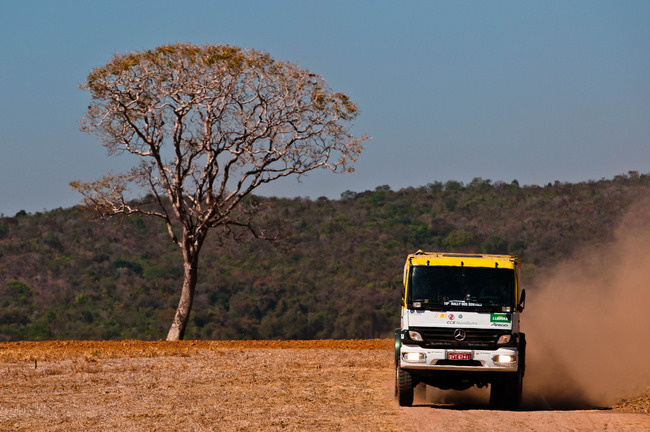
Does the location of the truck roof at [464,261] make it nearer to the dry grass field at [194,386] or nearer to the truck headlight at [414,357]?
the truck headlight at [414,357]

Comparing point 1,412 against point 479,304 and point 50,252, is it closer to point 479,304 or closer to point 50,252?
point 479,304

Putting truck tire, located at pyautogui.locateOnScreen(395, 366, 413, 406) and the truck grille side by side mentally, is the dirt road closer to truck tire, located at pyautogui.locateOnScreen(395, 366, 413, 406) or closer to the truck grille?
truck tire, located at pyautogui.locateOnScreen(395, 366, 413, 406)

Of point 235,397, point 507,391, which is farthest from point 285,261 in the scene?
point 507,391

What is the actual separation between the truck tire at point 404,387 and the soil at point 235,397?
0.86 feet

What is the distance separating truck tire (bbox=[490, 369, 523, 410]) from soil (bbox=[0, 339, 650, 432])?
357 millimetres

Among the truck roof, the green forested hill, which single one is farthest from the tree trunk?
the green forested hill

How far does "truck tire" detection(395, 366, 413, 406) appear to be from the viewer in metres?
17.2

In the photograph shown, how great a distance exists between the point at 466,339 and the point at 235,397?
189 inches

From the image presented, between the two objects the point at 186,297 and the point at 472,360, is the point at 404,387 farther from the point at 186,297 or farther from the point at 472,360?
the point at 186,297

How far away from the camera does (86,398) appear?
18344 millimetres

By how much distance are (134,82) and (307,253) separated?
149 feet

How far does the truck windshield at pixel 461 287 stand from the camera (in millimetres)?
17109

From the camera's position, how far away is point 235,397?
722 inches

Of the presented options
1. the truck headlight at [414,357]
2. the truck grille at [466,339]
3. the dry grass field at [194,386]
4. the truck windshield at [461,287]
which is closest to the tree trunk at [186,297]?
the dry grass field at [194,386]
